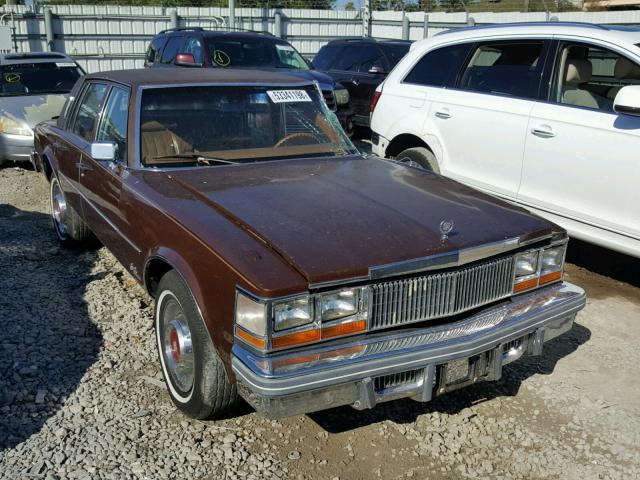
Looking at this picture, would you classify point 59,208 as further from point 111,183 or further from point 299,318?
point 299,318

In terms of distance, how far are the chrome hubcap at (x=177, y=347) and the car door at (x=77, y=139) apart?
6.34 feet

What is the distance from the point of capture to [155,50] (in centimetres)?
1225

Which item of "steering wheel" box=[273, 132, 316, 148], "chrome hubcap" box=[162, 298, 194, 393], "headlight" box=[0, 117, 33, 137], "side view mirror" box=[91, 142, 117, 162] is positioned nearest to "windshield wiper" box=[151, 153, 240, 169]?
"side view mirror" box=[91, 142, 117, 162]

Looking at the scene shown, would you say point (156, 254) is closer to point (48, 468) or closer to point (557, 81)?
point (48, 468)

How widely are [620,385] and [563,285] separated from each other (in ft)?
2.52

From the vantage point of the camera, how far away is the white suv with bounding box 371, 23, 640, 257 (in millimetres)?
4840

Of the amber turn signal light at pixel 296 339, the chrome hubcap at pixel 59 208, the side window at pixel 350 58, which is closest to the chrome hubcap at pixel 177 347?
the amber turn signal light at pixel 296 339

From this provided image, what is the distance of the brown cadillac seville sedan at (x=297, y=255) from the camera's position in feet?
9.14

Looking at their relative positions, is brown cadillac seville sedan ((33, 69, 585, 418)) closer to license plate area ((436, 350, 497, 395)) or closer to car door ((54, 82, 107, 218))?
license plate area ((436, 350, 497, 395))

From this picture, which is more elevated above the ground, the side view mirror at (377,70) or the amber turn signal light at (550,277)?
the side view mirror at (377,70)

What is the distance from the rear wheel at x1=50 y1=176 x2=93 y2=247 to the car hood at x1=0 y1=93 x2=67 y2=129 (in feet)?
11.2

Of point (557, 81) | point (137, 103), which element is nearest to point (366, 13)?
point (557, 81)

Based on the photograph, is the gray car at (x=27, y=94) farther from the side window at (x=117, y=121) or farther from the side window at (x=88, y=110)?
the side window at (x=117, y=121)

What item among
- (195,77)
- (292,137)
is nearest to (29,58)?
(195,77)
